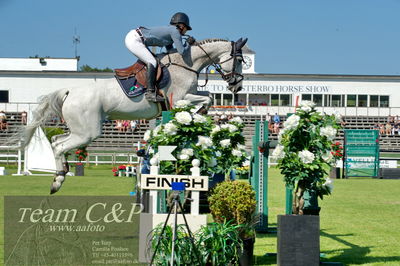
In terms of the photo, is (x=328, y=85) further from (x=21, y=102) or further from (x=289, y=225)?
(x=289, y=225)

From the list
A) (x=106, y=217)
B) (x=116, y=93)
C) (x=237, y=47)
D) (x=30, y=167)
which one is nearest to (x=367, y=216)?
(x=237, y=47)

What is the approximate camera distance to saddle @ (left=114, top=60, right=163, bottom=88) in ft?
25.7

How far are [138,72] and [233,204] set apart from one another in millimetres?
3286

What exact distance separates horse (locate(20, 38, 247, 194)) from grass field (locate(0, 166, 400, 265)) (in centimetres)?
130

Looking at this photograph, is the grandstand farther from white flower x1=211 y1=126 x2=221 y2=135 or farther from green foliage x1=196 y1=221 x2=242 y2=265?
green foliage x1=196 y1=221 x2=242 y2=265

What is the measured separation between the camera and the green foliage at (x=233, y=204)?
5070 mm

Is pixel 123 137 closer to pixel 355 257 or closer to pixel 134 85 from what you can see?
pixel 134 85

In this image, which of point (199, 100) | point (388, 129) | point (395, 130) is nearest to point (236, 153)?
point (199, 100)

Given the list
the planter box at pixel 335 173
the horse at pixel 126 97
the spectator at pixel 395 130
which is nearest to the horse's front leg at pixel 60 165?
the horse at pixel 126 97

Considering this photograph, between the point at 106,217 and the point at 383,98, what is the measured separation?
120ft

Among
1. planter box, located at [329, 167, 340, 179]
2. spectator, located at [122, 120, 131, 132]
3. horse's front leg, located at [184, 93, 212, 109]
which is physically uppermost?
spectator, located at [122, 120, 131, 132]

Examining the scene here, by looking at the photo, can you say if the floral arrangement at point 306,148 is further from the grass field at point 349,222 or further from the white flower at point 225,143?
the white flower at point 225,143

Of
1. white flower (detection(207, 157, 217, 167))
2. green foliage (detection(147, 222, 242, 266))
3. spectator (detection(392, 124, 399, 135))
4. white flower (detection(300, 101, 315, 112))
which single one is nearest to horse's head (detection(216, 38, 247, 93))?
white flower (detection(207, 157, 217, 167))

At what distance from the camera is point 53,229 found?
15.0ft
